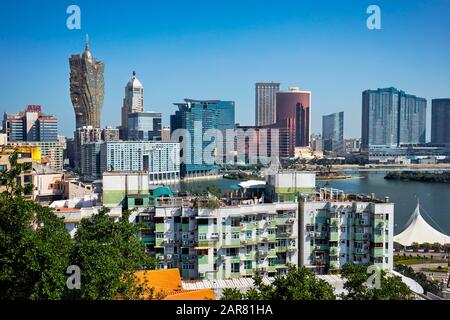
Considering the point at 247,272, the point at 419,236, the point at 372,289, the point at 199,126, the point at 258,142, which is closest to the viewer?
the point at 372,289

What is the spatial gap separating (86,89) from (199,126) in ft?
19.8

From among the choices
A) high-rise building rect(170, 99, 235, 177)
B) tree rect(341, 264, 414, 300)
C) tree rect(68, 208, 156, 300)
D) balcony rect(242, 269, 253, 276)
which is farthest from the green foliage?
high-rise building rect(170, 99, 235, 177)

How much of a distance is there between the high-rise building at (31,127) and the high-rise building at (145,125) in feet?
18.7

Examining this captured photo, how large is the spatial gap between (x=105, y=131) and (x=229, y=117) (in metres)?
7.14

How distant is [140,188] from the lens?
13.4ft

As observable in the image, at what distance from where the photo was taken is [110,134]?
84.9 ft

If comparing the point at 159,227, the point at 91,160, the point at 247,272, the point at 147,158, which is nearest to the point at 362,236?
the point at 247,272

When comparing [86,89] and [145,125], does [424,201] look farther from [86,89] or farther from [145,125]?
[145,125]

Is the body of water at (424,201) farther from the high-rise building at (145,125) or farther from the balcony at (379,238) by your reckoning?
the high-rise building at (145,125)

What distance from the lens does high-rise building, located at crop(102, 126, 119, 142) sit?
25312 mm

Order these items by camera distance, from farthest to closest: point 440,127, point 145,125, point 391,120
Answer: point 145,125
point 391,120
point 440,127

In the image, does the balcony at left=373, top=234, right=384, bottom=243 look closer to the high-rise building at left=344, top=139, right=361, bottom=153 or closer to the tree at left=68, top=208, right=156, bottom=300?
the tree at left=68, top=208, right=156, bottom=300

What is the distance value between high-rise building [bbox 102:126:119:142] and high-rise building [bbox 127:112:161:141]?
0.96 meters

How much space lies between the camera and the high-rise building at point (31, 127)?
2105 cm
